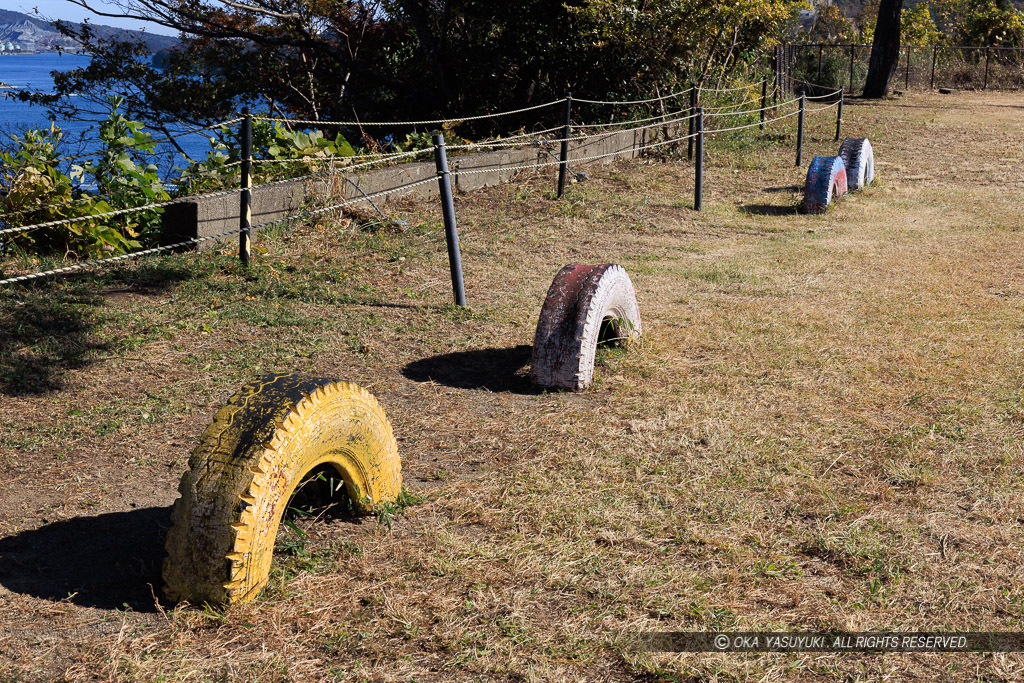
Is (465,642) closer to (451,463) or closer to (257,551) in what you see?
(257,551)

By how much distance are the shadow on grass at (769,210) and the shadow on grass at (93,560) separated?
8538mm

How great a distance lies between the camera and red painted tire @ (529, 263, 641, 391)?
4852 mm

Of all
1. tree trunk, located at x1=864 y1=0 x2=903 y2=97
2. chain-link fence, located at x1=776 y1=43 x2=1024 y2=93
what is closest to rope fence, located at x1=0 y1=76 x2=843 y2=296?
tree trunk, located at x1=864 y1=0 x2=903 y2=97

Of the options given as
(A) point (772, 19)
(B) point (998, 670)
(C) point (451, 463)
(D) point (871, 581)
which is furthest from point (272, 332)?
(A) point (772, 19)

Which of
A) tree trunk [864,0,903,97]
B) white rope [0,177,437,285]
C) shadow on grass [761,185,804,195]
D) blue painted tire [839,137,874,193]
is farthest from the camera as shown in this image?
tree trunk [864,0,903,97]

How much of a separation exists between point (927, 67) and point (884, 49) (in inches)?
232

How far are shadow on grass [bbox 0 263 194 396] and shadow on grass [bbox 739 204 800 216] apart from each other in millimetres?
6734

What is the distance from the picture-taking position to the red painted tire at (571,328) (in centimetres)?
485

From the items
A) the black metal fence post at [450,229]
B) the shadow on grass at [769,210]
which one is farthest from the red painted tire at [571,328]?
the shadow on grass at [769,210]

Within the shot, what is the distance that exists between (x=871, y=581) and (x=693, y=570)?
2.01ft

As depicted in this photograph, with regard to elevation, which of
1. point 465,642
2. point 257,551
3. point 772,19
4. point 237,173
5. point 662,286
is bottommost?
point 465,642

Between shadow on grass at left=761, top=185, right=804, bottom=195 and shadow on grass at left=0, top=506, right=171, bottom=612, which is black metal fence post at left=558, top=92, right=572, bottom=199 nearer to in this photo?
shadow on grass at left=761, top=185, right=804, bottom=195

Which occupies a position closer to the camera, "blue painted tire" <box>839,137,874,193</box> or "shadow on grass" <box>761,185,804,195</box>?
"blue painted tire" <box>839,137,874,193</box>

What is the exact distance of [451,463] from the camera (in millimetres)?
4117
